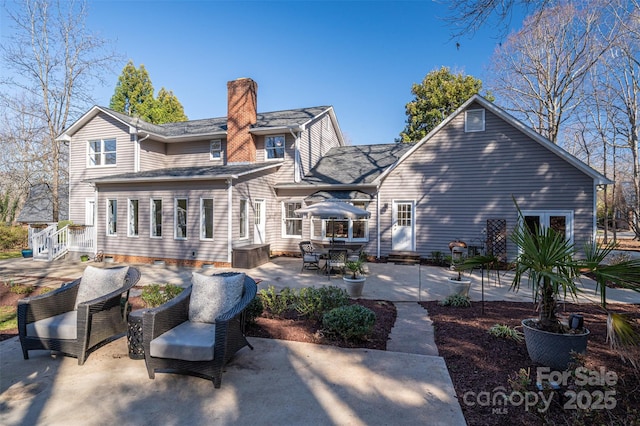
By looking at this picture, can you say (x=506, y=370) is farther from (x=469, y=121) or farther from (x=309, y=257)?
(x=469, y=121)

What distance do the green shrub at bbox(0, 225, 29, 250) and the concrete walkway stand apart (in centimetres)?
1772

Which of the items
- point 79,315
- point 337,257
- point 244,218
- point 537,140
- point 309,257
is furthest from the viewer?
point 244,218

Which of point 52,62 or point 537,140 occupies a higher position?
point 52,62

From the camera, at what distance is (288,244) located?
14.9 metres

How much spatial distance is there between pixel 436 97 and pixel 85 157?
78.3 feet

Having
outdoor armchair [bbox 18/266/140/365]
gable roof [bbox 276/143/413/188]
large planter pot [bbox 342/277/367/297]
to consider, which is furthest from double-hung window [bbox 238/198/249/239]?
outdoor armchair [bbox 18/266/140/365]

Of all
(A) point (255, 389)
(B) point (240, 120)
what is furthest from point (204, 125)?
(A) point (255, 389)

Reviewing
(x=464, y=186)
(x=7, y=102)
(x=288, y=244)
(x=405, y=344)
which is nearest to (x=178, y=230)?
(x=288, y=244)

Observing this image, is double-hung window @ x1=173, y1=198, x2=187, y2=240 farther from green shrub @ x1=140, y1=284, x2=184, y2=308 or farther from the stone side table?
the stone side table

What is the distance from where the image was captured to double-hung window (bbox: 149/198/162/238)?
Answer: 12758 mm

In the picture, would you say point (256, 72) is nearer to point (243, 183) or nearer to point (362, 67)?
point (362, 67)

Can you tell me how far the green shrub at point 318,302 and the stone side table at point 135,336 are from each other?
2514mm

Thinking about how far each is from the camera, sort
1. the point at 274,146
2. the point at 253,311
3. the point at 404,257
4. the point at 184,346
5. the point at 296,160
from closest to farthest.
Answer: the point at 184,346, the point at 253,311, the point at 404,257, the point at 296,160, the point at 274,146

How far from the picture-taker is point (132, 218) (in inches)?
520
